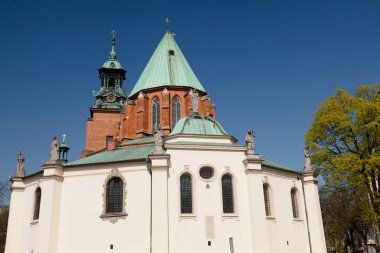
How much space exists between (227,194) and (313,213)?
8.40m

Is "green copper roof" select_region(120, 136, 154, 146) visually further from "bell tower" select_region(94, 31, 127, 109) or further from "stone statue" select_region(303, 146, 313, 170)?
"bell tower" select_region(94, 31, 127, 109)

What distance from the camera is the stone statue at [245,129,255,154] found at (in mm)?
24281

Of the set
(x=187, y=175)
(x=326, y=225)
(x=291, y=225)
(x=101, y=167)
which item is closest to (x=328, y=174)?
(x=291, y=225)

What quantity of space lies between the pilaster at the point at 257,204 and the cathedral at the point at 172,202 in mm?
62

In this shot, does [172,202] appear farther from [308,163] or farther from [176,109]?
[176,109]

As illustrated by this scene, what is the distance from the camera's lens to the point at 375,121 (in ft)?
80.2

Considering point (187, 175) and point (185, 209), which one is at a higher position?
point (187, 175)

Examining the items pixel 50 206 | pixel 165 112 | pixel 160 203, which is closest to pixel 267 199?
pixel 160 203

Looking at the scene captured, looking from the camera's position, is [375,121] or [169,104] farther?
[169,104]

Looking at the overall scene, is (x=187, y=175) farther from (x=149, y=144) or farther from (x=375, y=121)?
(x=375, y=121)

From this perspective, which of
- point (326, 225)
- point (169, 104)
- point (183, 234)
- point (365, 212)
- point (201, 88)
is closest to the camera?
point (183, 234)

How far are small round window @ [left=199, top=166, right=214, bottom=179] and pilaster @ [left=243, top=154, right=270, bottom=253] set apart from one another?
232cm

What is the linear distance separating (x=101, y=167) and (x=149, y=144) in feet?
18.4

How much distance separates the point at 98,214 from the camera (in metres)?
23.1
